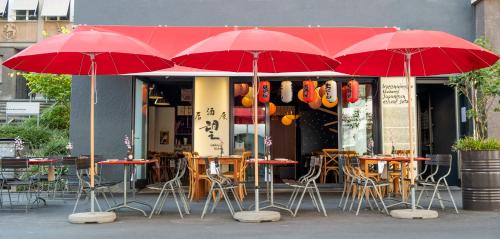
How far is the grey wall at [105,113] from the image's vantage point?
37.6 feet

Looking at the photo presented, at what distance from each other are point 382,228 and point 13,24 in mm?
26107

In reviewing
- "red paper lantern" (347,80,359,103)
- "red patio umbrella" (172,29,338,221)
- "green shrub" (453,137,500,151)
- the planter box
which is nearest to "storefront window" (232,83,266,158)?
"red paper lantern" (347,80,359,103)

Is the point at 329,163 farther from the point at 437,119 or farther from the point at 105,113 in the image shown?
the point at 105,113

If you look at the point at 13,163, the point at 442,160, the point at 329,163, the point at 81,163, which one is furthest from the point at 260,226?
the point at 329,163

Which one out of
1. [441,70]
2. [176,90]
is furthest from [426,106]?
[176,90]

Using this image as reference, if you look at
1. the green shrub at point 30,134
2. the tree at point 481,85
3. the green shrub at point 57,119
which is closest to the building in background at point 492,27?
the tree at point 481,85

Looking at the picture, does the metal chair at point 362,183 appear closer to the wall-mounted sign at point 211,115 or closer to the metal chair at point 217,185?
the metal chair at point 217,185

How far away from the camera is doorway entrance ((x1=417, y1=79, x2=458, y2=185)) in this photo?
12617 mm

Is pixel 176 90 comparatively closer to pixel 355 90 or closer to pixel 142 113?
pixel 142 113

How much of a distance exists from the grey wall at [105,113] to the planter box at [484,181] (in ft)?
22.5

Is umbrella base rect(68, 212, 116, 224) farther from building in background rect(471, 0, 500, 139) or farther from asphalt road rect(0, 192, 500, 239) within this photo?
building in background rect(471, 0, 500, 139)

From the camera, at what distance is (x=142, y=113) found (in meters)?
12.2

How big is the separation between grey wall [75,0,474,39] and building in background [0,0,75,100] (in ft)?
55.8

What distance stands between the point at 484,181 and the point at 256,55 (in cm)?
393
